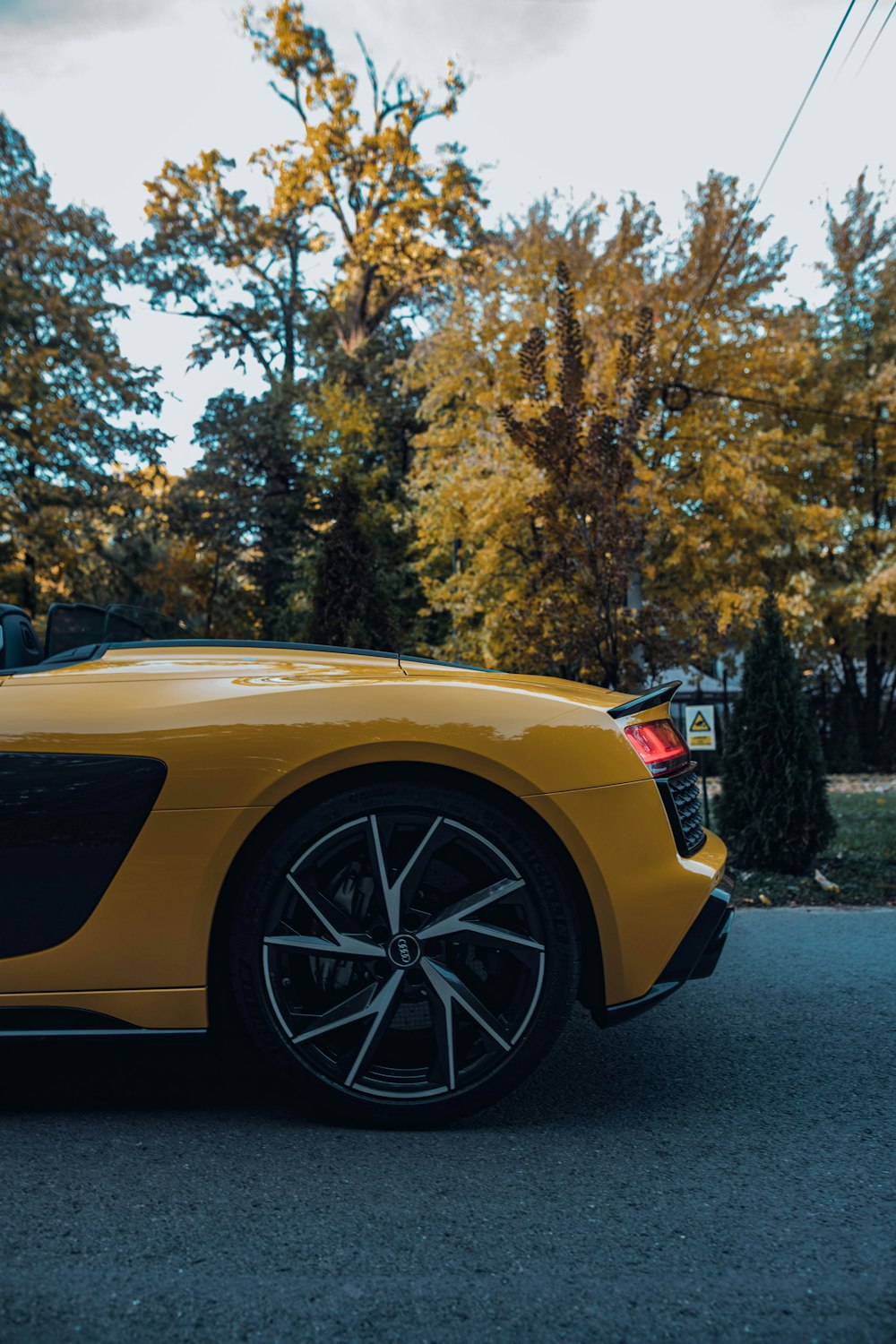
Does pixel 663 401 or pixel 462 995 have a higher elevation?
pixel 663 401

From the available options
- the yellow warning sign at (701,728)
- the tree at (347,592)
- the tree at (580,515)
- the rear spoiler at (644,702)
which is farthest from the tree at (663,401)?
the rear spoiler at (644,702)

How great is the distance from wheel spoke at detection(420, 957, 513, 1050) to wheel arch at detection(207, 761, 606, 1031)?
0.27 m

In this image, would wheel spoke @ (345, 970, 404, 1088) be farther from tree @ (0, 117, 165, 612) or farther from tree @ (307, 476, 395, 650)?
tree @ (0, 117, 165, 612)

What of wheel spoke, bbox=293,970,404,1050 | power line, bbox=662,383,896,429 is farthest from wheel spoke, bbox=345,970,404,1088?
power line, bbox=662,383,896,429

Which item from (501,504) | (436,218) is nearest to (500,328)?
(501,504)

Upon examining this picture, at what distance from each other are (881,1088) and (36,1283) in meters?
2.08

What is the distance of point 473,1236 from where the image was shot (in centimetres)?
186

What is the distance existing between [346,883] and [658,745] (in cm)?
86

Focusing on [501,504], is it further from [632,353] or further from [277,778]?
[277,778]

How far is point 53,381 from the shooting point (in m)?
21.5

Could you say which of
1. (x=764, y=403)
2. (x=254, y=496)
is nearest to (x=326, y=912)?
(x=764, y=403)

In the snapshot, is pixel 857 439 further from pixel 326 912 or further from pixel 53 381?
pixel 326 912

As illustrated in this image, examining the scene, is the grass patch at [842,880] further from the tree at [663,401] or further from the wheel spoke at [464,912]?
the tree at [663,401]

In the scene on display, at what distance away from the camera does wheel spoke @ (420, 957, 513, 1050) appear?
229 centimetres
